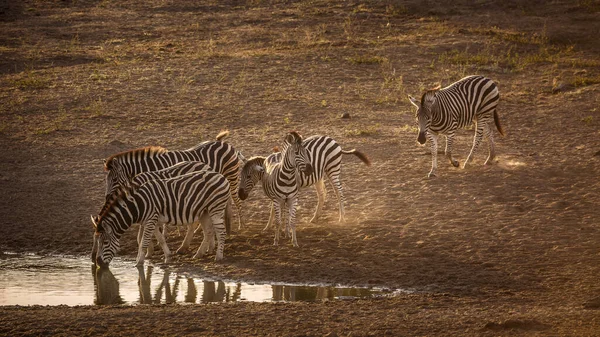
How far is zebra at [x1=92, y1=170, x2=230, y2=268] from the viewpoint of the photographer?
11516 millimetres

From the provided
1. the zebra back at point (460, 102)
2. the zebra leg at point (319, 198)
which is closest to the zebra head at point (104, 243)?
the zebra leg at point (319, 198)

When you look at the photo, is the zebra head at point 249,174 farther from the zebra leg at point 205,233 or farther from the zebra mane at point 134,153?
the zebra mane at point 134,153

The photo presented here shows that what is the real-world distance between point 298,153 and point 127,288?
9.77ft

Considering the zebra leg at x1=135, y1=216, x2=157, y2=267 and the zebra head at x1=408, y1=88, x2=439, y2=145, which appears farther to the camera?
the zebra head at x1=408, y1=88, x2=439, y2=145

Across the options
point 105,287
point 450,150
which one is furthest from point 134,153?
point 450,150

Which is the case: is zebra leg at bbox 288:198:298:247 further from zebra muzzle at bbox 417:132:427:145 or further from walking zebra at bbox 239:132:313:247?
zebra muzzle at bbox 417:132:427:145

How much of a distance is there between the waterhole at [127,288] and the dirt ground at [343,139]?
389 millimetres

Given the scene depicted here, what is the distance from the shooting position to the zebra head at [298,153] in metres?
12.1

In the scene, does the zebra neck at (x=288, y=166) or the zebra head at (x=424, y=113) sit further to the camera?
the zebra head at (x=424, y=113)

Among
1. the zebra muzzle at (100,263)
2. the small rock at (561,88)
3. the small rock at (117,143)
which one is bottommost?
the zebra muzzle at (100,263)

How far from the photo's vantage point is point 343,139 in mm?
16938

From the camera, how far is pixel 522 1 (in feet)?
93.7

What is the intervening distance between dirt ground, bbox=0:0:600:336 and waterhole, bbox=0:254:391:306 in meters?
0.39

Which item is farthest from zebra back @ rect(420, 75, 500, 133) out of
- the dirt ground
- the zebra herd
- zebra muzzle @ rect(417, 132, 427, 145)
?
the zebra herd
